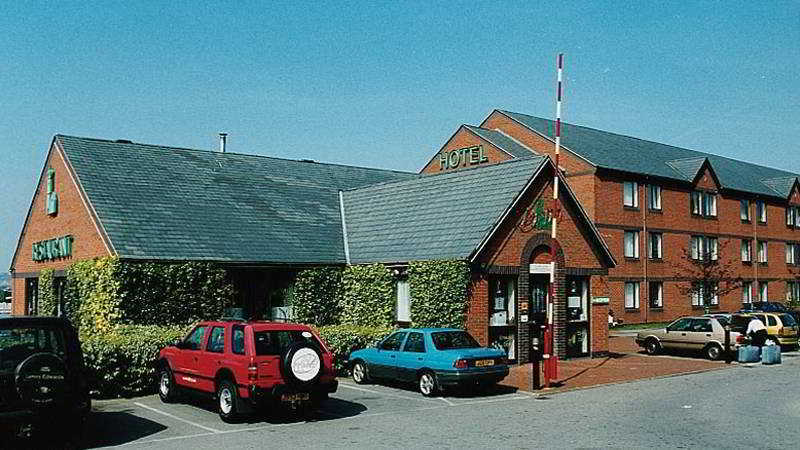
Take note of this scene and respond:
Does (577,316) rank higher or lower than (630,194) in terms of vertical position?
lower

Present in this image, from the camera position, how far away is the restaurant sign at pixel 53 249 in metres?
25.6

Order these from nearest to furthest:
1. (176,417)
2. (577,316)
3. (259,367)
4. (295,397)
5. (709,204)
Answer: (259,367), (295,397), (176,417), (577,316), (709,204)

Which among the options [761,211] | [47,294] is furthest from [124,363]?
[761,211]

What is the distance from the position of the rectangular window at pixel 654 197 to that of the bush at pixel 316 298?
26.4m

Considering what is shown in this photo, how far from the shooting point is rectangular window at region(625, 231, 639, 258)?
150 ft

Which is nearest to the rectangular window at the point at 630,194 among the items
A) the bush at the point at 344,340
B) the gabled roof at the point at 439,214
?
the gabled roof at the point at 439,214

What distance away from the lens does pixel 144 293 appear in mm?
22312

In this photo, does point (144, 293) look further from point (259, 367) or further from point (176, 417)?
point (259, 367)

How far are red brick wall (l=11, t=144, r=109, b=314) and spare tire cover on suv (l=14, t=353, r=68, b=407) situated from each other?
38.4 feet

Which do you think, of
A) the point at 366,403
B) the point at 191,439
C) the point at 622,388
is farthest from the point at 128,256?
the point at 622,388

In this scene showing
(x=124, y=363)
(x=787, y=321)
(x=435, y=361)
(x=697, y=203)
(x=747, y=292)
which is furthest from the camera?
(x=747, y=292)

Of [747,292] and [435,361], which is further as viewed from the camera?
[747,292]

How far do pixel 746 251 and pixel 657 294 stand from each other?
12.7 metres

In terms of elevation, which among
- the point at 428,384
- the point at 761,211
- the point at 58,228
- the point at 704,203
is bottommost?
the point at 428,384
